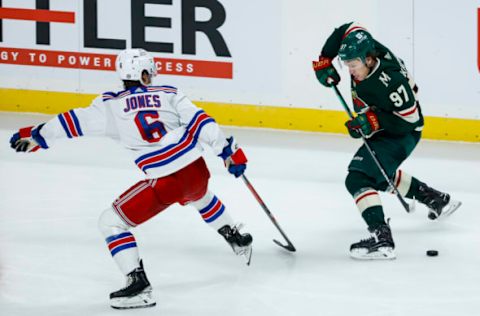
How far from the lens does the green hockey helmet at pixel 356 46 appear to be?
16.9 feet

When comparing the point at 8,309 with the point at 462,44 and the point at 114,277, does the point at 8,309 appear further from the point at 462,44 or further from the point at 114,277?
the point at 462,44

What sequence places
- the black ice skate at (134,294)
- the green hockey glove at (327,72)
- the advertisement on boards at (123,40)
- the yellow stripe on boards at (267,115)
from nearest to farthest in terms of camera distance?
the black ice skate at (134,294)
the green hockey glove at (327,72)
the yellow stripe on boards at (267,115)
the advertisement on boards at (123,40)

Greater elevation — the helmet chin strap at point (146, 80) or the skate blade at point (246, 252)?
the helmet chin strap at point (146, 80)

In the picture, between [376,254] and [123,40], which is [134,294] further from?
[123,40]

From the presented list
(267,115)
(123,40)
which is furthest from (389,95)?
(123,40)

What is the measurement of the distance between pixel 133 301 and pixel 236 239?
0.70 m

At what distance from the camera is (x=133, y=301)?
4.44 m

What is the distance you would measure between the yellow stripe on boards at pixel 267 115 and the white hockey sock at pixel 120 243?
353 cm

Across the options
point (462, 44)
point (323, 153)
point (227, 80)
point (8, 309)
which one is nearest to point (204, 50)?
point (227, 80)

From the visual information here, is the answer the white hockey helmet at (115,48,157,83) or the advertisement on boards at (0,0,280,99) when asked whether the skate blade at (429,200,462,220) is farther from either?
the advertisement on boards at (0,0,280,99)

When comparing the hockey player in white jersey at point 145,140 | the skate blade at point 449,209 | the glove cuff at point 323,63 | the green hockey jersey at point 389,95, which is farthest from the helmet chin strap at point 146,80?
the skate blade at point 449,209

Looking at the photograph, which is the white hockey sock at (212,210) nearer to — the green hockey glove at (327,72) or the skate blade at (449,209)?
the green hockey glove at (327,72)

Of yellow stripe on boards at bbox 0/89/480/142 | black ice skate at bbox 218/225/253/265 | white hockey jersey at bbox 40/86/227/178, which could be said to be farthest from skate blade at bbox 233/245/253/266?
yellow stripe on boards at bbox 0/89/480/142

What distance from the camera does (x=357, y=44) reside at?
514 cm
